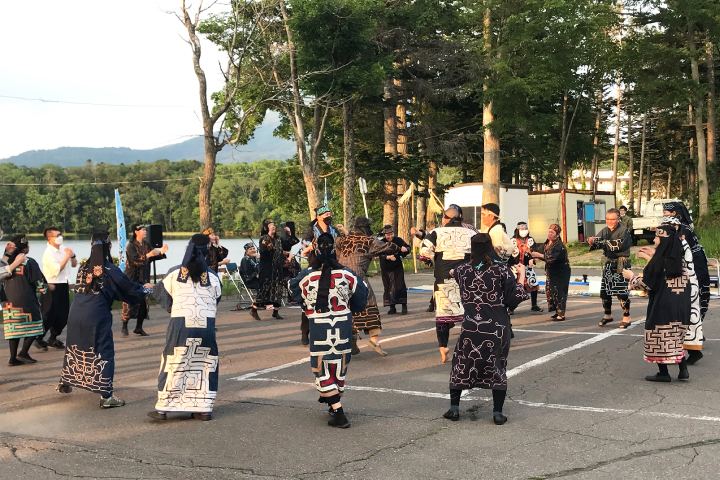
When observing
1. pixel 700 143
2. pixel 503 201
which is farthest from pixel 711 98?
pixel 503 201

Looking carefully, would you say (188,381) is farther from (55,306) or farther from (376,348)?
(55,306)

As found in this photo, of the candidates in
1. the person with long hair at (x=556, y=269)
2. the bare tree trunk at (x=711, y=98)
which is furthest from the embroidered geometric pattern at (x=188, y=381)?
the bare tree trunk at (x=711, y=98)

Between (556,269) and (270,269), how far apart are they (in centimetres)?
576

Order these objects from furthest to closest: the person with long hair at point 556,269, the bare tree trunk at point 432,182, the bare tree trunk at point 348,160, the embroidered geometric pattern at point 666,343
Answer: the bare tree trunk at point 432,182 → the bare tree trunk at point 348,160 → the person with long hair at point 556,269 → the embroidered geometric pattern at point 666,343

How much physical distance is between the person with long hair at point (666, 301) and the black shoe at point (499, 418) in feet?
8.22

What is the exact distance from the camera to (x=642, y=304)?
50.4 feet

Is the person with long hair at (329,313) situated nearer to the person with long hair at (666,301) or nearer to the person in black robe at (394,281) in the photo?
the person with long hair at (666,301)

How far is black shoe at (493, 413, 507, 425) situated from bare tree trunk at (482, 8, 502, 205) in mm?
25119

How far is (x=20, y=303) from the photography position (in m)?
9.77

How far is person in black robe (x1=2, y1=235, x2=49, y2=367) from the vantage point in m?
9.67

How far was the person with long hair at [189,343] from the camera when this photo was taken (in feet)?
21.0

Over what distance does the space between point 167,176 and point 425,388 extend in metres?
81.7

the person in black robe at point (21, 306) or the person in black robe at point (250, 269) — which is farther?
the person in black robe at point (250, 269)

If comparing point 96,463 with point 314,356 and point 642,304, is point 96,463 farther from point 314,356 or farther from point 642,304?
point 642,304
